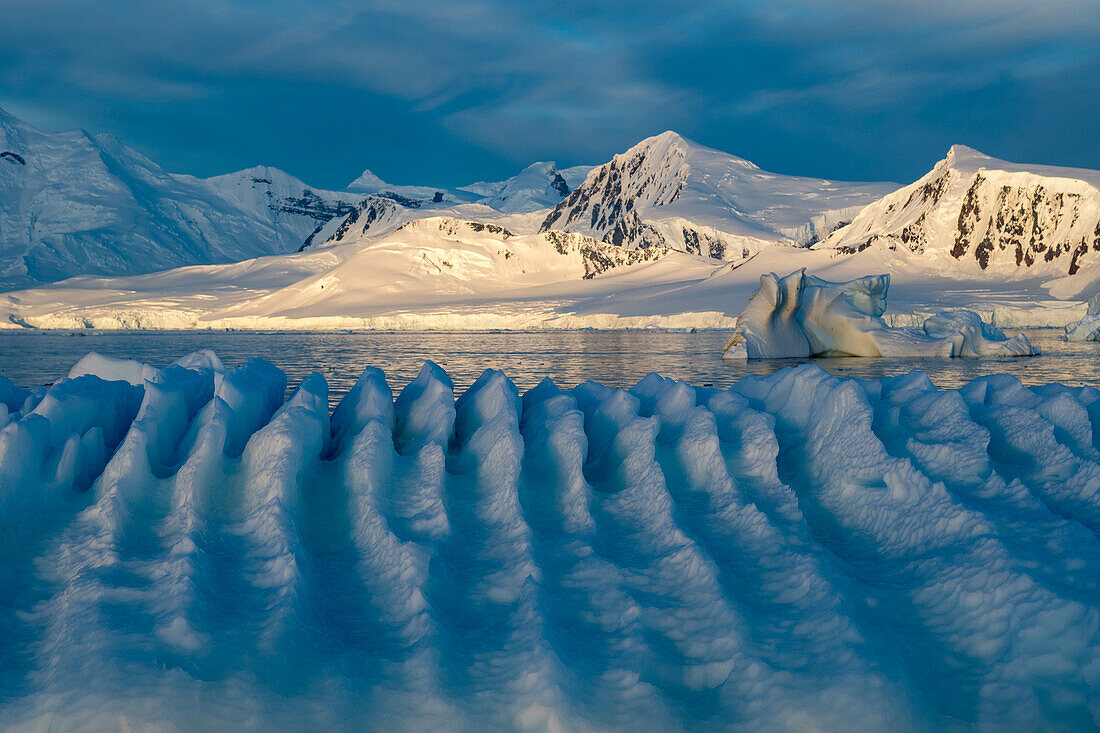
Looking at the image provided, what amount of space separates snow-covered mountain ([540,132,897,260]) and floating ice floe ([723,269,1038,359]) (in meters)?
85.6

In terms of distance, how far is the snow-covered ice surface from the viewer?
89.3 inches

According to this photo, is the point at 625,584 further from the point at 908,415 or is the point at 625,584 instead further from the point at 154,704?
the point at 908,415

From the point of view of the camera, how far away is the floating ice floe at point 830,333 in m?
28.3

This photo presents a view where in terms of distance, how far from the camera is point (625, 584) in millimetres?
2916

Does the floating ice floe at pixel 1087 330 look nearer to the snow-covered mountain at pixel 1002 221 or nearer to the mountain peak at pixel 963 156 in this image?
the snow-covered mountain at pixel 1002 221

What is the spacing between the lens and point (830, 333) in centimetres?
2997

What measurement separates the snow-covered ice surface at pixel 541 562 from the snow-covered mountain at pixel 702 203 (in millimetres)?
113639

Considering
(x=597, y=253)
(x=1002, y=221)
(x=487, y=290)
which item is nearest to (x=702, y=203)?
(x=597, y=253)

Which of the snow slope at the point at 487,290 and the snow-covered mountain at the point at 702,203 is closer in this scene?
the snow slope at the point at 487,290

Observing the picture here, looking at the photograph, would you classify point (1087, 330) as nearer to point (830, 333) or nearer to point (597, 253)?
point (830, 333)

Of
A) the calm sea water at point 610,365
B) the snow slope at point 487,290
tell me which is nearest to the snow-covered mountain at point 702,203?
the snow slope at point 487,290

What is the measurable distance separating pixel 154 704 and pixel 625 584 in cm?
163

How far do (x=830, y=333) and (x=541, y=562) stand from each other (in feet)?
96.0

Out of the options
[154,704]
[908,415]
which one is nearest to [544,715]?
[154,704]
